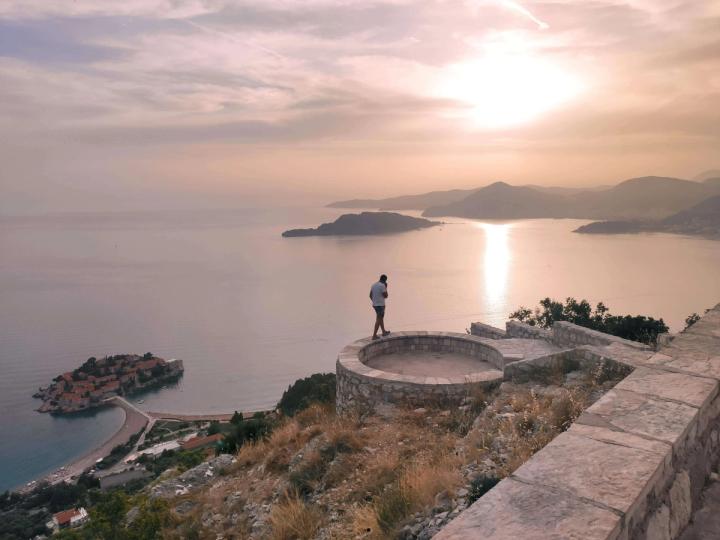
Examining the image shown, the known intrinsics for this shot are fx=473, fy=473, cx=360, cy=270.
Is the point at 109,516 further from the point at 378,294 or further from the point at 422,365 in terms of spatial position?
the point at 378,294

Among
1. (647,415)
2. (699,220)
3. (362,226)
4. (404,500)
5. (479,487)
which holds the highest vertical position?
(362,226)

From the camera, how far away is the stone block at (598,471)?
6.95 feet

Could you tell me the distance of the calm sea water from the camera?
51134 mm

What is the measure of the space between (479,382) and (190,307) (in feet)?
241

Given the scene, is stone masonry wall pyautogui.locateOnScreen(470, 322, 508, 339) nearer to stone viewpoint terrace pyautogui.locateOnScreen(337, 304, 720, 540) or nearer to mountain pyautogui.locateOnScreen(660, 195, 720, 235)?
stone viewpoint terrace pyautogui.locateOnScreen(337, 304, 720, 540)

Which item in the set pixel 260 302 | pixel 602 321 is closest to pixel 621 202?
pixel 260 302

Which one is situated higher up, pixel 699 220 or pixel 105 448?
pixel 699 220

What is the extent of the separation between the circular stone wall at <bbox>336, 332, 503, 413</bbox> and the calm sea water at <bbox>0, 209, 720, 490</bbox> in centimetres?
3836

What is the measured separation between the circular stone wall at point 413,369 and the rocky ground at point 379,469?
31 centimetres

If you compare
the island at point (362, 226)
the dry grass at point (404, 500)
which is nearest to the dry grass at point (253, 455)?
the dry grass at point (404, 500)

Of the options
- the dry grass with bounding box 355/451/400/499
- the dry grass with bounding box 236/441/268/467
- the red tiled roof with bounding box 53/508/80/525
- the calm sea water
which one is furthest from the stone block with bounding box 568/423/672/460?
the calm sea water

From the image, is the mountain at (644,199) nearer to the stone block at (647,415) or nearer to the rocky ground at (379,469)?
the rocky ground at (379,469)

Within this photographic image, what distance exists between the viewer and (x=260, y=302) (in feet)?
250

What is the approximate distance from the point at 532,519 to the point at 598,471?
1.91 feet
